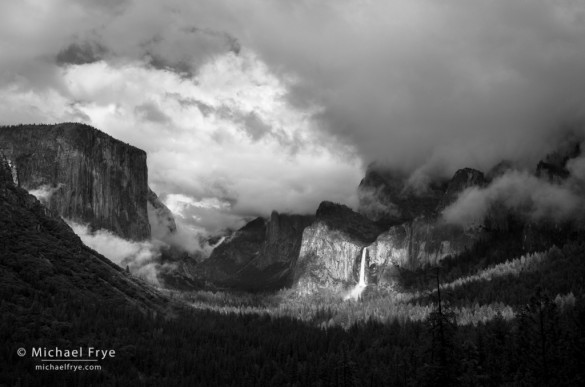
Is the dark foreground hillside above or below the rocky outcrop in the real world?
below

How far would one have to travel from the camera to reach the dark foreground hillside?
100250 mm

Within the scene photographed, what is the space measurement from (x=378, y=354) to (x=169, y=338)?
6153cm

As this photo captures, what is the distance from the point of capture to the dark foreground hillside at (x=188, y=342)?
100250 mm

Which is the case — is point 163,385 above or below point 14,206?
below

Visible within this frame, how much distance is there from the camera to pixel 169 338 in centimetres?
15788

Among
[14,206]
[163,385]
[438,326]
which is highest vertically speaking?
[14,206]

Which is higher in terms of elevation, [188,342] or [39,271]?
[39,271]

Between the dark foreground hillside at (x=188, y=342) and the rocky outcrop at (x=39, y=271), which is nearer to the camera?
the dark foreground hillside at (x=188, y=342)

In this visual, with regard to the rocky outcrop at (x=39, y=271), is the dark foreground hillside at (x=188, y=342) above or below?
below

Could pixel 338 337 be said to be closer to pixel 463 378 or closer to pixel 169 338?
pixel 169 338

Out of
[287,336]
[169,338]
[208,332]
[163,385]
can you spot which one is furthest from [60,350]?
[287,336]

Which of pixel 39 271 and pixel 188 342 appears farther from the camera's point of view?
pixel 39 271

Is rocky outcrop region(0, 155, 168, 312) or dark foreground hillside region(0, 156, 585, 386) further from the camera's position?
rocky outcrop region(0, 155, 168, 312)

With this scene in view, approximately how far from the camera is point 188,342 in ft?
534
